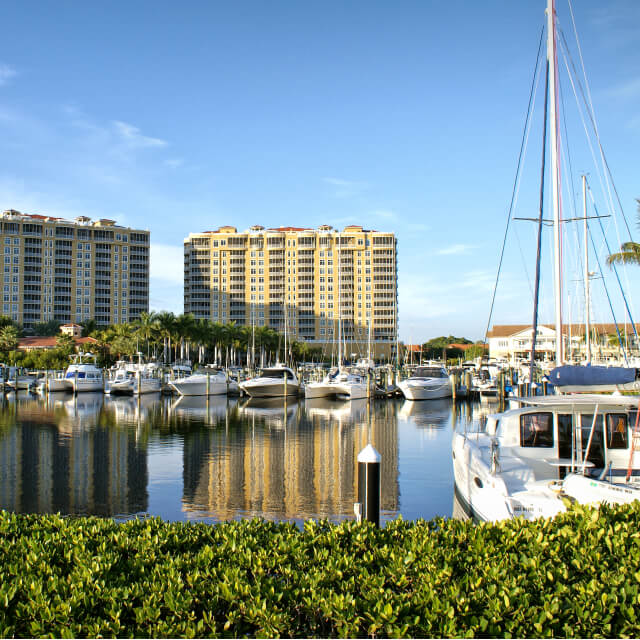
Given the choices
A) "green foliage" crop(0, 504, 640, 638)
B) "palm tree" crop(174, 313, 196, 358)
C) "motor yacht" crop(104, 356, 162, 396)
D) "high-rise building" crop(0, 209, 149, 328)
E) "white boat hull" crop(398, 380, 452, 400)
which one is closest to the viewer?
"green foliage" crop(0, 504, 640, 638)

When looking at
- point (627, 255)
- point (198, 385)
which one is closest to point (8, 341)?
point (198, 385)

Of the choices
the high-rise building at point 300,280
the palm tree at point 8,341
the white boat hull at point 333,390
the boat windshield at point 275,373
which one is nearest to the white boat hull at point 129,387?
the boat windshield at point 275,373

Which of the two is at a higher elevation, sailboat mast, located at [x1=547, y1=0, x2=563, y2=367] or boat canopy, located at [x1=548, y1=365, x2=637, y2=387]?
sailboat mast, located at [x1=547, y1=0, x2=563, y2=367]

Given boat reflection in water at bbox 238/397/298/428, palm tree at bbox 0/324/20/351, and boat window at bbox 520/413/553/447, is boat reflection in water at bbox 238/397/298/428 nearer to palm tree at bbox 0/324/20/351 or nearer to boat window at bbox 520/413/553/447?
boat window at bbox 520/413/553/447

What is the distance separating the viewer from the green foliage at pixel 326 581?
4.74 m

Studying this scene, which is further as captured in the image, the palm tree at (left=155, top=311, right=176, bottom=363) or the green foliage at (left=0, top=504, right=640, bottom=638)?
the palm tree at (left=155, top=311, right=176, bottom=363)

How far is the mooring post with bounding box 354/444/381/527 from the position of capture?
29.5ft

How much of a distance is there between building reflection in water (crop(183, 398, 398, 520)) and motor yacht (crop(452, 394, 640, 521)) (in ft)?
14.5

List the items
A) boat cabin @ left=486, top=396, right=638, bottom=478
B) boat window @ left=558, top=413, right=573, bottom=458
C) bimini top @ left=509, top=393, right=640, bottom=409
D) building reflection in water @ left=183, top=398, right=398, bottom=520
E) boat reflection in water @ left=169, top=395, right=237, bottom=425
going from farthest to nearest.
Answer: boat reflection in water @ left=169, top=395, right=237, bottom=425
building reflection in water @ left=183, top=398, right=398, bottom=520
boat window @ left=558, top=413, right=573, bottom=458
boat cabin @ left=486, top=396, right=638, bottom=478
bimini top @ left=509, top=393, right=640, bottom=409

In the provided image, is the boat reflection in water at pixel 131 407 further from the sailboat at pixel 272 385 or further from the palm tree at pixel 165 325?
the palm tree at pixel 165 325

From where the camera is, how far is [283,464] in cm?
2566

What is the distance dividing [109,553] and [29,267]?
16726 cm

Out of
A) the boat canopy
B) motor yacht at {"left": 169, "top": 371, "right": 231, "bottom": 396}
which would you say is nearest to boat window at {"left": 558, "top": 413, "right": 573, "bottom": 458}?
the boat canopy

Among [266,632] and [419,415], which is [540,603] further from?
[419,415]
